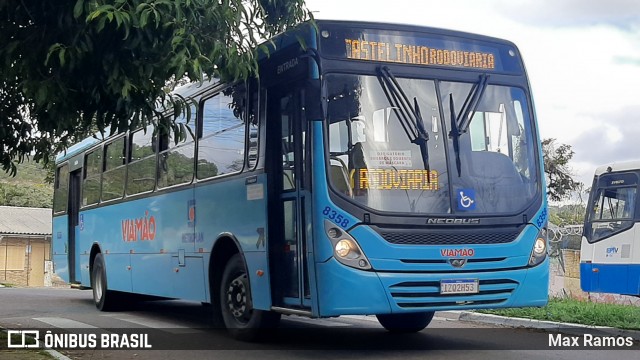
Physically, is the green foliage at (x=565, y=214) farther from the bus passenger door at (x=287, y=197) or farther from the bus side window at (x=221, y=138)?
the bus passenger door at (x=287, y=197)

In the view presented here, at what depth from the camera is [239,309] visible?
993cm

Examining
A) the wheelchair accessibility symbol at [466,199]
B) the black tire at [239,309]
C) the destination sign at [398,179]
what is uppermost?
the destination sign at [398,179]

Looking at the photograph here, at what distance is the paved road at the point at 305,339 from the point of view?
9.09 m

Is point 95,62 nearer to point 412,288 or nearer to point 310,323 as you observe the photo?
point 412,288

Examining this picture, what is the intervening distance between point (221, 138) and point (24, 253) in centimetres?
3912

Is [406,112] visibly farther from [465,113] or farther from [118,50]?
[118,50]

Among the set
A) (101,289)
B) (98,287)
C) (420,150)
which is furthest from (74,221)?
(420,150)

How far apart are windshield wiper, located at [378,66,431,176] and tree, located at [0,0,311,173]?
1.07 metres

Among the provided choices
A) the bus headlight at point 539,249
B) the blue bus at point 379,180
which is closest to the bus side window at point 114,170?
the blue bus at point 379,180

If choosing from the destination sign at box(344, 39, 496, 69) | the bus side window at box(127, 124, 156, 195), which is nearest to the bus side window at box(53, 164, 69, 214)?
the bus side window at box(127, 124, 156, 195)

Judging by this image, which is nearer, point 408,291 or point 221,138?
point 408,291

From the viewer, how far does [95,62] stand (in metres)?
7.50

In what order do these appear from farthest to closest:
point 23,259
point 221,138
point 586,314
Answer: point 23,259 → point 586,314 → point 221,138

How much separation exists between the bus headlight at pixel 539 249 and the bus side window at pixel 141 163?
6.17 meters
